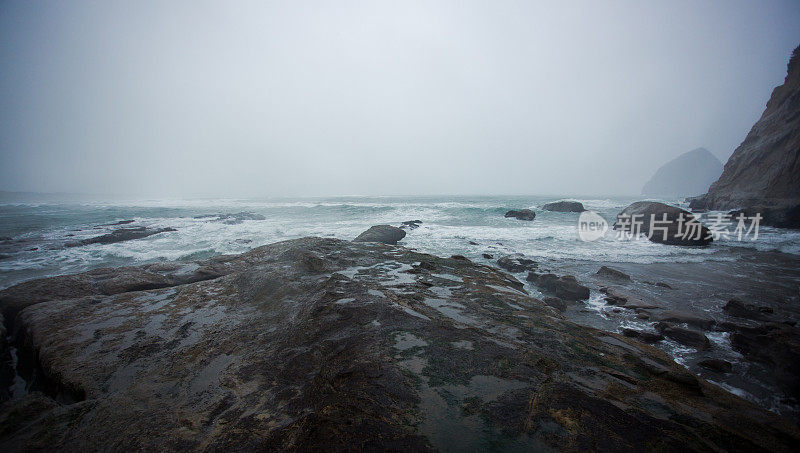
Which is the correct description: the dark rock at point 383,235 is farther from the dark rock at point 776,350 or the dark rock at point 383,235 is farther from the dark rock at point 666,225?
the dark rock at point 666,225

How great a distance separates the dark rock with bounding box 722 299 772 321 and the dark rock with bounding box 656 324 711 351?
2135 mm

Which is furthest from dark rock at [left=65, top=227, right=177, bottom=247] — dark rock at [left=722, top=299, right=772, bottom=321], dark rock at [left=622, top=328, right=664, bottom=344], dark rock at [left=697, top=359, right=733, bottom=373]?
dark rock at [left=722, top=299, right=772, bottom=321]

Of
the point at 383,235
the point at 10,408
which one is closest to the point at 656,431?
the point at 10,408

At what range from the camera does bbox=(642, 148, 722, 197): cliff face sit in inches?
6373

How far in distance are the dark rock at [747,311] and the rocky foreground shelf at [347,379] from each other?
5.16 metres

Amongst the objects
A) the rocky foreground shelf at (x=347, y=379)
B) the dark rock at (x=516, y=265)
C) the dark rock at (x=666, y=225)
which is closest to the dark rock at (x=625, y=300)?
the dark rock at (x=516, y=265)

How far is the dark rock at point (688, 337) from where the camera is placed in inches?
185

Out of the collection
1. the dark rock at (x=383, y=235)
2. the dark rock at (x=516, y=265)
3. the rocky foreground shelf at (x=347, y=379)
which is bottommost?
the dark rock at (x=516, y=265)

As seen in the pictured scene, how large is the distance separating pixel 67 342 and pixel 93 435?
2.08m

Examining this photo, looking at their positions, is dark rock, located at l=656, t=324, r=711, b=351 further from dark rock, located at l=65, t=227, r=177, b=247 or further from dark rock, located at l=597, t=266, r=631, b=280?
dark rock, located at l=65, t=227, r=177, b=247

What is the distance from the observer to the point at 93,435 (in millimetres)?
1646

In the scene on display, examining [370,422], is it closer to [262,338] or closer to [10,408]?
[262,338]

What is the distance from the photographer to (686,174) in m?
174

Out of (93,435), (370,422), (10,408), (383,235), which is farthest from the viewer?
(383,235)
